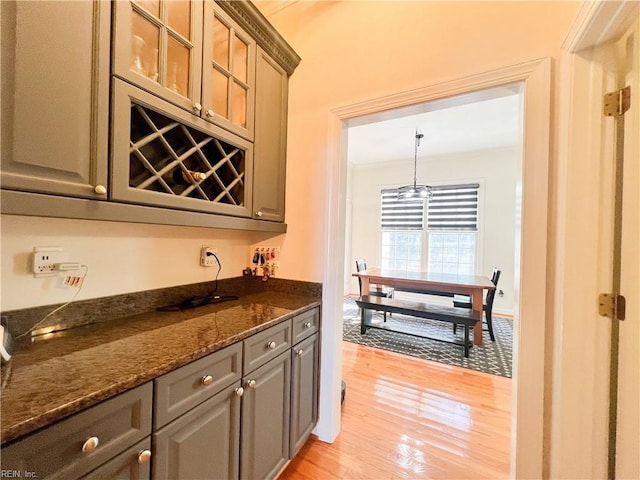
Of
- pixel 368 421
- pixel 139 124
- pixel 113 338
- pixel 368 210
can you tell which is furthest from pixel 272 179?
pixel 368 210

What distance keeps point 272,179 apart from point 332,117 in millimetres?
558

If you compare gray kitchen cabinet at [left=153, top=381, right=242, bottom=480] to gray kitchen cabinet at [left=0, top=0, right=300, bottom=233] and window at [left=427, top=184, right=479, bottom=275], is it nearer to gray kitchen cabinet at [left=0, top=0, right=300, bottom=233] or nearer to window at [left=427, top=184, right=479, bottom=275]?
gray kitchen cabinet at [left=0, top=0, right=300, bottom=233]

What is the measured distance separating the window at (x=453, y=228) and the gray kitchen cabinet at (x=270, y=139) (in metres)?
4.01

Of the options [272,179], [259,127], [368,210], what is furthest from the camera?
[368,210]

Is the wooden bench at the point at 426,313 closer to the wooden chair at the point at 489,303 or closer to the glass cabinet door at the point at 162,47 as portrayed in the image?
the wooden chair at the point at 489,303

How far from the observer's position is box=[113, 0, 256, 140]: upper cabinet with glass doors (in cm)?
96

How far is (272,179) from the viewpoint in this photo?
67.0 inches

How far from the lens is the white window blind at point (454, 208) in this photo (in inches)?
185

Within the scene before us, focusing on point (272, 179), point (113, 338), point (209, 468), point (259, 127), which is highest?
point (259, 127)

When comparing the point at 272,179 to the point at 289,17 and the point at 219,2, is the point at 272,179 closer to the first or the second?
the point at 219,2

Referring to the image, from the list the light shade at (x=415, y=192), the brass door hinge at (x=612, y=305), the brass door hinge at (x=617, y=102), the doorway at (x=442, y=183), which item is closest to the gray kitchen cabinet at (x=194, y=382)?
the brass door hinge at (x=612, y=305)

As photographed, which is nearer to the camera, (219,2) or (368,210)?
(219,2)

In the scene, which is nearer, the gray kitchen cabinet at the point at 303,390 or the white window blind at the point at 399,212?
the gray kitchen cabinet at the point at 303,390

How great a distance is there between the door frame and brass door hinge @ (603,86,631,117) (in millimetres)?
22
